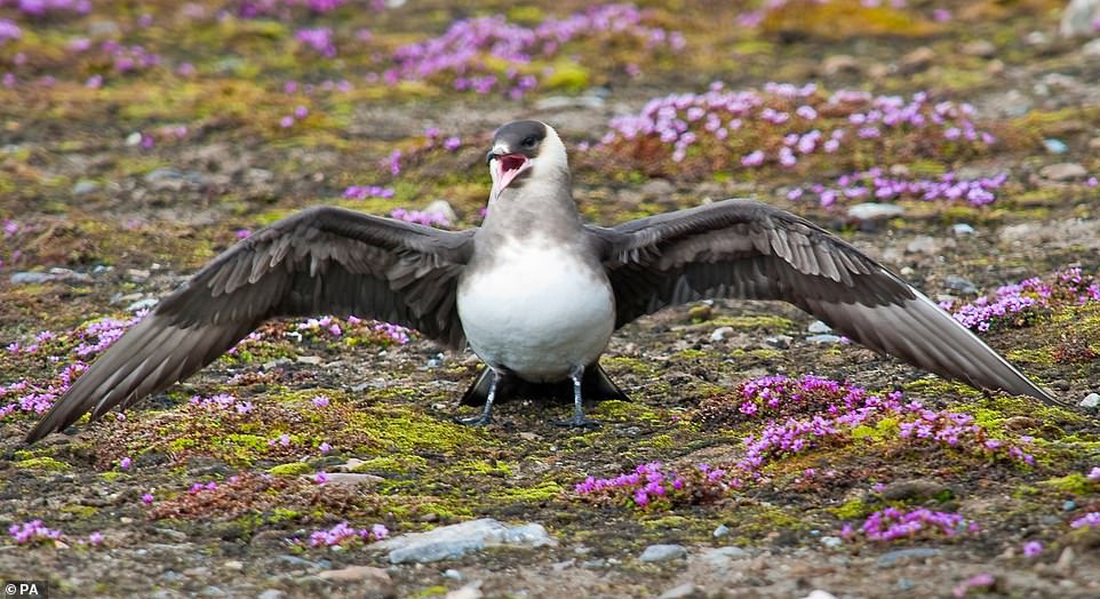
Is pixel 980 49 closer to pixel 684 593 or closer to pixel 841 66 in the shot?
pixel 841 66

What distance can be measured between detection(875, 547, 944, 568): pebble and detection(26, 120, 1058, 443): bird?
6.42 feet

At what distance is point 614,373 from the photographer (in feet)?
29.2

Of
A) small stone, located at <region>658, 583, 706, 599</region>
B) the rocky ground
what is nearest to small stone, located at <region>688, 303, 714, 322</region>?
the rocky ground

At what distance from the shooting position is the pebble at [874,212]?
11.2m

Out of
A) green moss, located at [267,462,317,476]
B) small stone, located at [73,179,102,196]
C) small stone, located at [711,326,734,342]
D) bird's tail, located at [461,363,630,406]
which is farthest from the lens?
small stone, located at [73,179,102,196]

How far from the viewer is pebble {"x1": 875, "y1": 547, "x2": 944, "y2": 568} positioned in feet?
17.9

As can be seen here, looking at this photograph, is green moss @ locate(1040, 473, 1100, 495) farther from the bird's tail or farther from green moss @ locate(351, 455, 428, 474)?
green moss @ locate(351, 455, 428, 474)

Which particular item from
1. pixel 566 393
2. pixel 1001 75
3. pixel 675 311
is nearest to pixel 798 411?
pixel 566 393

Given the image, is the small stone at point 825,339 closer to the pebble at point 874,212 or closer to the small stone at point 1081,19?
the pebble at point 874,212

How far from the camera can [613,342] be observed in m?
9.46

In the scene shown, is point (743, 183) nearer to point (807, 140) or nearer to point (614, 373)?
point (807, 140)

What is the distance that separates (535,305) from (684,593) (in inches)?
88.5

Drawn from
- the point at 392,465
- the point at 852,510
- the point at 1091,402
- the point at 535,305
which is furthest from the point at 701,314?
the point at 852,510

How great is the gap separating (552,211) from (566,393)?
1.10 m
